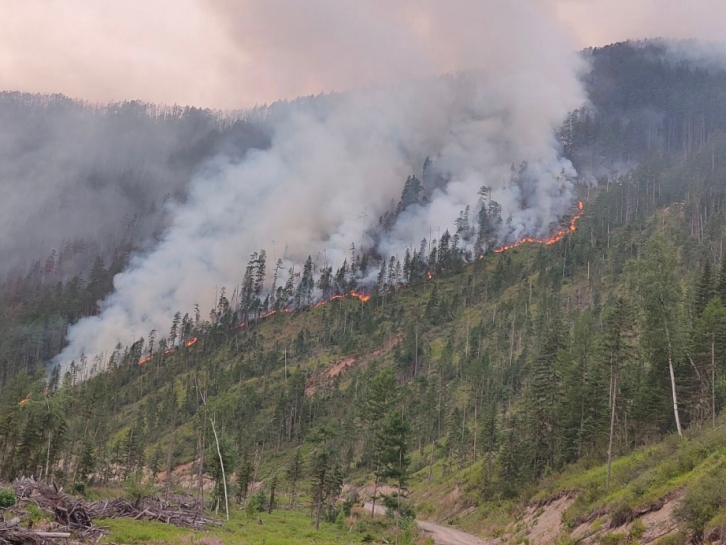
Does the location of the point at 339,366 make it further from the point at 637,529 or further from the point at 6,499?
the point at 6,499

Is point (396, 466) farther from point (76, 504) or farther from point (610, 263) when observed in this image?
point (610, 263)

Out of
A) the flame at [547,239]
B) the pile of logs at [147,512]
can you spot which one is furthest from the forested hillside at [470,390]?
the pile of logs at [147,512]

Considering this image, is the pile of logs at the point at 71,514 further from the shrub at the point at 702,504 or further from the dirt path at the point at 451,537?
the shrub at the point at 702,504

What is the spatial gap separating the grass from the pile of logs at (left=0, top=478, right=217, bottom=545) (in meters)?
1.25

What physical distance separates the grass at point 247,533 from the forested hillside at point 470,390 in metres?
4.30

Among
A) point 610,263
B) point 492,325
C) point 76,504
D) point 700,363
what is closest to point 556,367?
point 700,363

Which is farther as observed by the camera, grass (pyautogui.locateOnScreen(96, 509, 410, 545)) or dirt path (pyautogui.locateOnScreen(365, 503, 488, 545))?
dirt path (pyautogui.locateOnScreen(365, 503, 488, 545))

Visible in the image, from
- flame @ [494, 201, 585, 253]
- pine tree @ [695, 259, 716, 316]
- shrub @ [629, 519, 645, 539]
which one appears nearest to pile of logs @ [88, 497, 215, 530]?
shrub @ [629, 519, 645, 539]

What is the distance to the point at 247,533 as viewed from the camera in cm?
3666

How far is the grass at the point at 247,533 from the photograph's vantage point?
26.7m

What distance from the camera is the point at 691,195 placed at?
15750 centimetres

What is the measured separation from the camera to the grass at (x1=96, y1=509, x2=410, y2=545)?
26.7 meters

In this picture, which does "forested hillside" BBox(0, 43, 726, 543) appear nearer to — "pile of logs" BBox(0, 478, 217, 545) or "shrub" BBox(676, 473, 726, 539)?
"shrub" BBox(676, 473, 726, 539)

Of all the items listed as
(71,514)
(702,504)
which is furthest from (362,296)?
(702,504)
